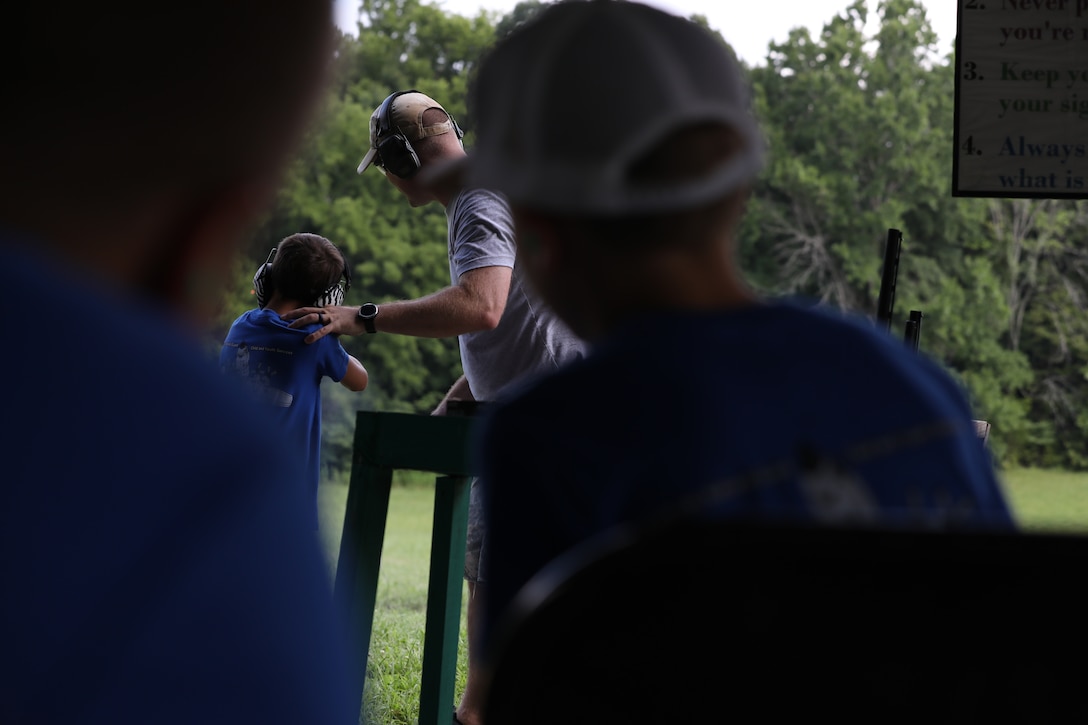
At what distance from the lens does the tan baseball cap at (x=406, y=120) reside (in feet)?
9.68

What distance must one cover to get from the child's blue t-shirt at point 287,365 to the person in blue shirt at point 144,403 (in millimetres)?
3145

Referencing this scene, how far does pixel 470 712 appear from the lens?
2914mm

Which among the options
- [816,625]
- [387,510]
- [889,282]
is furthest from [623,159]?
[889,282]

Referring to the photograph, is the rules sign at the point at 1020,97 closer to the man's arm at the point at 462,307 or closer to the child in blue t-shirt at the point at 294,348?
the man's arm at the point at 462,307

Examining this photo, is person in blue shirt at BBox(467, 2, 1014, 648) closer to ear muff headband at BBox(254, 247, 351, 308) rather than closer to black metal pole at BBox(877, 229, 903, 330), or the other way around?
black metal pole at BBox(877, 229, 903, 330)

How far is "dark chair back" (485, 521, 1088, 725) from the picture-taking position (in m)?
0.44

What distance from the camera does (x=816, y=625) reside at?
1.50 ft

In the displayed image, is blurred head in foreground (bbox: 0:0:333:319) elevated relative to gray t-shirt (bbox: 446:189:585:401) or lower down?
lower down

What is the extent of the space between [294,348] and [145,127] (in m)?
3.27

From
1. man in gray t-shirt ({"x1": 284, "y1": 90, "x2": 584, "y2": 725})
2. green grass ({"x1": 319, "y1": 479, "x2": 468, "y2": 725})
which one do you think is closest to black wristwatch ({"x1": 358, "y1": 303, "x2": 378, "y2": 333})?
man in gray t-shirt ({"x1": 284, "y1": 90, "x2": 584, "y2": 725})

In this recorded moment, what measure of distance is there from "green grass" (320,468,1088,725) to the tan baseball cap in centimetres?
100

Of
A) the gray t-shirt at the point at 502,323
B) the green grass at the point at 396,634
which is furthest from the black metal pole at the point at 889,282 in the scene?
the green grass at the point at 396,634

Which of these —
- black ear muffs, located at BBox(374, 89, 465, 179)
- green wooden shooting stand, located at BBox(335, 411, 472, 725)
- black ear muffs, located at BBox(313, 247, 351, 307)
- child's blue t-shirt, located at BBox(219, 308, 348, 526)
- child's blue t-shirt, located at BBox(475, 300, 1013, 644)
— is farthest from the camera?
black ear muffs, located at BBox(313, 247, 351, 307)

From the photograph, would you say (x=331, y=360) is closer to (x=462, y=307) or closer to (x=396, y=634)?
(x=462, y=307)
